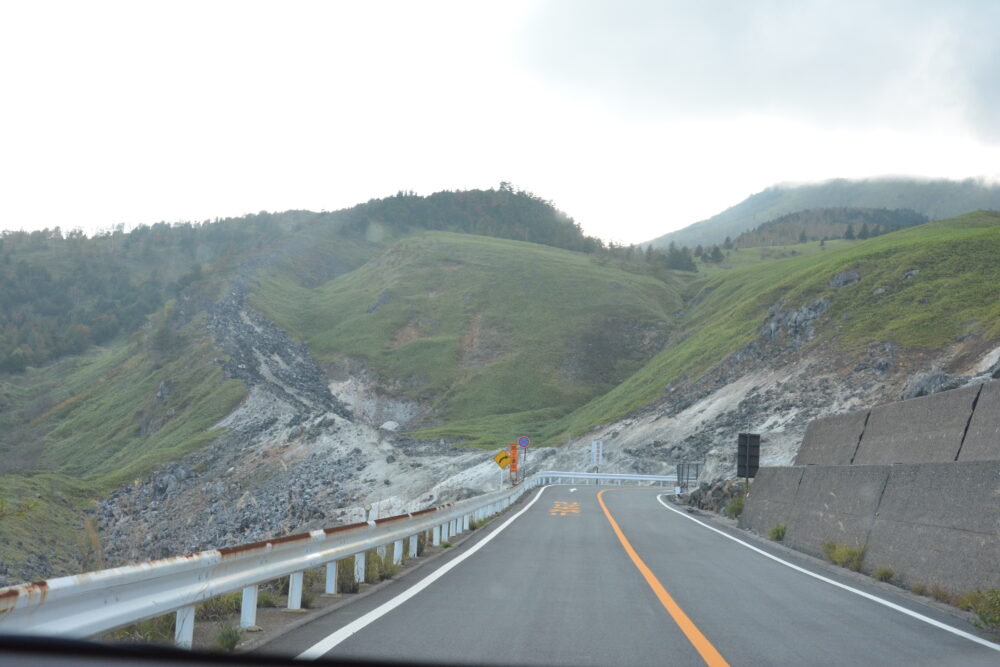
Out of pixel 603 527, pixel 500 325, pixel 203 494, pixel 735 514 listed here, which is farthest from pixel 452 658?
pixel 500 325

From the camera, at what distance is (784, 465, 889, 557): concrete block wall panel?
13.6m

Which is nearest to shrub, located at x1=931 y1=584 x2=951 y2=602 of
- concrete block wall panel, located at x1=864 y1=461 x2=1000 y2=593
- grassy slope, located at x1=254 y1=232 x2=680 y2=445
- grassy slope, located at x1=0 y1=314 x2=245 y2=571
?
concrete block wall panel, located at x1=864 y1=461 x2=1000 y2=593

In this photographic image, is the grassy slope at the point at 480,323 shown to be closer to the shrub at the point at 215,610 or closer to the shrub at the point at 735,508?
the shrub at the point at 735,508

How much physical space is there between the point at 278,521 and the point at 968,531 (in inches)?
1380

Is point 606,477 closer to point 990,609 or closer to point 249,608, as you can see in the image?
point 990,609

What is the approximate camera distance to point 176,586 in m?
5.78

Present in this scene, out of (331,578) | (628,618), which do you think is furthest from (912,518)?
(331,578)

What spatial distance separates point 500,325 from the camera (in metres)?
113

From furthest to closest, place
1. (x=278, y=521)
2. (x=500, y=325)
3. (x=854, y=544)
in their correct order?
(x=500, y=325) < (x=278, y=521) < (x=854, y=544)

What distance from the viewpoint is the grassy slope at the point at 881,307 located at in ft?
173

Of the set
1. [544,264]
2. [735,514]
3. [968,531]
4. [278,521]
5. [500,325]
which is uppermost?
[544,264]

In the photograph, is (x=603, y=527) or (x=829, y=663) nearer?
(x=829, y=663)

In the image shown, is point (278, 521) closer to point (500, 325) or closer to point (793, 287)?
point (793, 287)

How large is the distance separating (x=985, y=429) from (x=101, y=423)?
84.4 m
